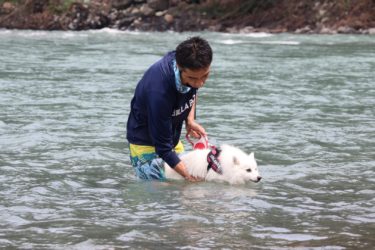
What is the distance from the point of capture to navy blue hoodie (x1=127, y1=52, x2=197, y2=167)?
628cm

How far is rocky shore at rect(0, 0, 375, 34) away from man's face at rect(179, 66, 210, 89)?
27.8 metres

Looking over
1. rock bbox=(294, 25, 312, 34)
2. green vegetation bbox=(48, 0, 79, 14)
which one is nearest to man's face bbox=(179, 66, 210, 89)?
rock bbox=(294, 25, 312, 34)

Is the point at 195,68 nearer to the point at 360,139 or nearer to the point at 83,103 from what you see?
the point at 360,139

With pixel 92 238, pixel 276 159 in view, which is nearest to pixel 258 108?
pixel 276 159

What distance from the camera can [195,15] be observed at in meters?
38.2

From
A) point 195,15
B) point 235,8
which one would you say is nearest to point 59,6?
point 195,15

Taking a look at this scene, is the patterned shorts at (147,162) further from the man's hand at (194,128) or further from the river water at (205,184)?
the man's hand at (194,128)

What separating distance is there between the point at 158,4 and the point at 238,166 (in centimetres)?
3304

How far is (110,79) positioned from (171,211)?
10.7 metres

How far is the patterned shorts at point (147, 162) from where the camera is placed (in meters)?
6.99

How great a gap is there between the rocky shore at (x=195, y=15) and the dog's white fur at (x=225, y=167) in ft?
88.1

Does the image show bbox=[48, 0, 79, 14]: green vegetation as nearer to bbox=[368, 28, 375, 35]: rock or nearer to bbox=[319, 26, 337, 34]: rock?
bbox=[319, 26, 337, 34]: rock

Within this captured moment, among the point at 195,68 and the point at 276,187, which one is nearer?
the point at 195,68

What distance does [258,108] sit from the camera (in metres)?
12.3
